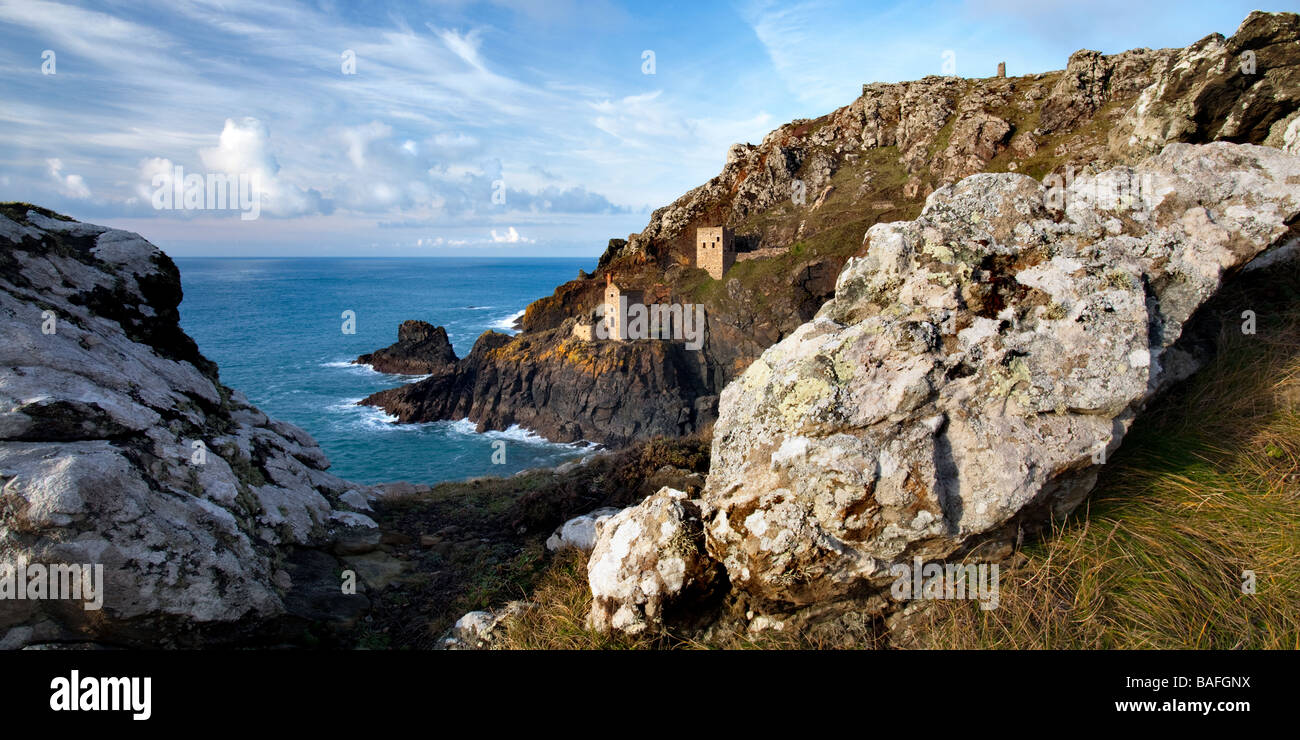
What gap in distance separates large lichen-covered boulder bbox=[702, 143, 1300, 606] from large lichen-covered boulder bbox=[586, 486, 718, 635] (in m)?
→ 0.24

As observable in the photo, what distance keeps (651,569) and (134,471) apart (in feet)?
15.8

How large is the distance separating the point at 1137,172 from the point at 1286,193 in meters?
0.92

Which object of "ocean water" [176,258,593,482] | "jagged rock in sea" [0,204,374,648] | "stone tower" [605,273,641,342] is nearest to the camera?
"jagged rock in sea" [0,204,374,648]

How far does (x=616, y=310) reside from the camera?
53.7 metres

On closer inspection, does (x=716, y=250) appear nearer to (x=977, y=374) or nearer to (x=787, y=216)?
(x=787, y=216)

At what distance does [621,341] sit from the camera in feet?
176

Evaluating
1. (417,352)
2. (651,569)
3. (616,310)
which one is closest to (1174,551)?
(651,569)

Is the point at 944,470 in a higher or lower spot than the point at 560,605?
higher

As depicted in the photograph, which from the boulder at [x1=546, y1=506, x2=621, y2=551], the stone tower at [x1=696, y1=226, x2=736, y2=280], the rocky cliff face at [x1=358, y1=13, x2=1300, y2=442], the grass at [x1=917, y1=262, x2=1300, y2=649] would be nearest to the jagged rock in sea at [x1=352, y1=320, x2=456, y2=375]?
the rocky cliff face at [x1=358, y1=13, x2=1300, y2=442]

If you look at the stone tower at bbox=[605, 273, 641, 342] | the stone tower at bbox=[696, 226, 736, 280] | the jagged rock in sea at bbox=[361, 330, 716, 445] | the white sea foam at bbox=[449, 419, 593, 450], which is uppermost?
the stone tower at bbox=[696, 226, 736, 280]

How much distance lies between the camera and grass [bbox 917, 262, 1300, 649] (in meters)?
3.23

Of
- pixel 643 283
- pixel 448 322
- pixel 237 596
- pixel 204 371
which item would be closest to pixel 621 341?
pixel 643 283

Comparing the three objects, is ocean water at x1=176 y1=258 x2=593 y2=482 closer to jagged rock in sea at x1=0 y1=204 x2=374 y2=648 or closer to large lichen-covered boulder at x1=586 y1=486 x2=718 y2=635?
jagged rock in sea at x1=0 y1=204 x2=374 y2=648
